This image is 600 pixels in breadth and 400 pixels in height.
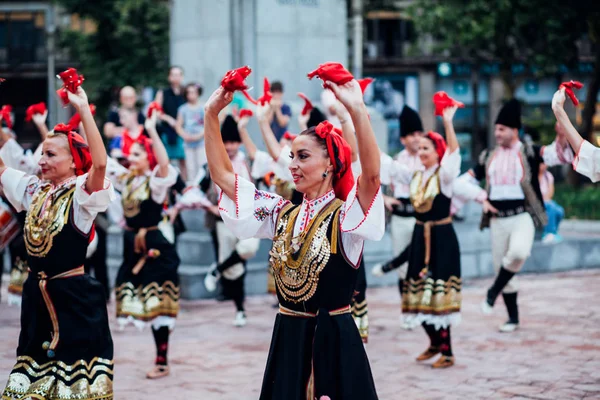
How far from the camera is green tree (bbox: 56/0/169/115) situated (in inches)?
1262

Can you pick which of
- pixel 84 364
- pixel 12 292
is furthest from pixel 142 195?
pixel 84 364

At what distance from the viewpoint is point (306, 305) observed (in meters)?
5.02

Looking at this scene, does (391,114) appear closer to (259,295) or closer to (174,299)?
(259,295)

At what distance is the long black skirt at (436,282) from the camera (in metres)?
9.02

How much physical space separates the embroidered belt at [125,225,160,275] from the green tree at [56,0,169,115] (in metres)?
23.2

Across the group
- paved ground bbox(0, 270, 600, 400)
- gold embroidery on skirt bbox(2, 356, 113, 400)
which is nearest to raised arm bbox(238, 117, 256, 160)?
paved ground bbox(0, 270, 600, 400)

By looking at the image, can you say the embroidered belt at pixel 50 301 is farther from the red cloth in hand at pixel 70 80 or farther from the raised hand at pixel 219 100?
the raised hand at pixel 219 100

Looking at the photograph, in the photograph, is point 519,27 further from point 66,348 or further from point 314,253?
point 314,253

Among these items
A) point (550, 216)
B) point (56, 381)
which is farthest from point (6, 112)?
point (550, 216)

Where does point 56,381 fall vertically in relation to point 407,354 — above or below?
above

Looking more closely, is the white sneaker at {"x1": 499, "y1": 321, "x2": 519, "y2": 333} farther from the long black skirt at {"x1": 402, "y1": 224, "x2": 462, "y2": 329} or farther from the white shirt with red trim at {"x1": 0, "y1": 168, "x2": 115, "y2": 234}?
the white shirt with red trim at {"x1": 0, "y1": 168, "x2": 115, "y2": 234}

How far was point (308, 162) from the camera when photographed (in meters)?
Answer: 5.07

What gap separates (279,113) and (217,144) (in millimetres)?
8430

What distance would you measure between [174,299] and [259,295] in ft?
13.8
